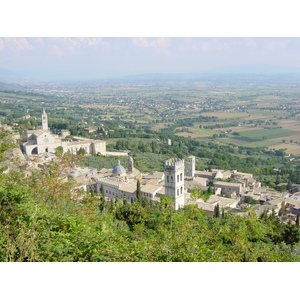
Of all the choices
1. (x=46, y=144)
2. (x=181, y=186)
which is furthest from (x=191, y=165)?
(x=46, y=144)

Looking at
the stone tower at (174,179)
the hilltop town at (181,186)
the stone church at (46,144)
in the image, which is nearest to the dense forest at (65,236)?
the hilltop town at (181,186)

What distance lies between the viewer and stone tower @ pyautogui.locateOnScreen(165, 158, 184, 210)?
687 inches

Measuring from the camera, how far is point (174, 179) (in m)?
17.5

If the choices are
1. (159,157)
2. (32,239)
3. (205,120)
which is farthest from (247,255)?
(205,120)

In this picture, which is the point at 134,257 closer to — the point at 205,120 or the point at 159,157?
the point at 159,157

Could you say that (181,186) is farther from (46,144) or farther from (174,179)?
(46,144)

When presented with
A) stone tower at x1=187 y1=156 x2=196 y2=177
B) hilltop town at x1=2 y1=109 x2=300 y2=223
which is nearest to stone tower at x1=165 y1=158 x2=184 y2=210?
hilltop town at x1=2 y1=109 x2=300 y2=223

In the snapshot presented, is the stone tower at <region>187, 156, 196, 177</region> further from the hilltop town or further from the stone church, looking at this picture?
the stone church

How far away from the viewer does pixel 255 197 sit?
23.1m

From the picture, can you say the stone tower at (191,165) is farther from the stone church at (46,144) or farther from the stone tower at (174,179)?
the stone church at (46,144)

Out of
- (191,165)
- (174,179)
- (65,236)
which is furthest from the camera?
(191,165)

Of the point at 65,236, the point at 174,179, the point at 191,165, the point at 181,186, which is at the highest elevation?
the point at 65,236

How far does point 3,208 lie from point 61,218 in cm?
91

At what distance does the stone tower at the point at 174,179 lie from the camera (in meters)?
17.4
